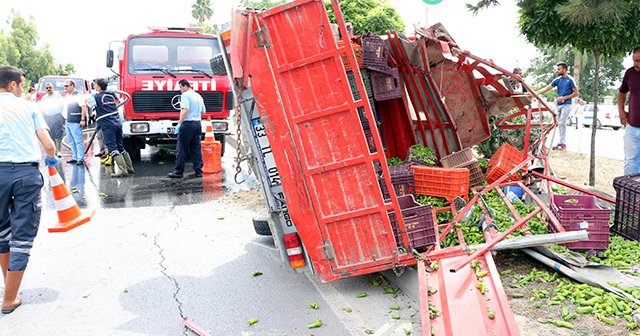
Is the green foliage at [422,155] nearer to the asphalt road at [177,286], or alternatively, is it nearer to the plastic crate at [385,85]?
the plastic crate at [385,85]

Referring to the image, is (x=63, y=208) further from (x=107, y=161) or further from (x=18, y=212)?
(x=107, y=161)

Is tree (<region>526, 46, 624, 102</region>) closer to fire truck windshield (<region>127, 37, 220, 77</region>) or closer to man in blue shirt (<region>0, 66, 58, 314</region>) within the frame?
fire truck windshield (<region>127, 37, 220, 77</region>)

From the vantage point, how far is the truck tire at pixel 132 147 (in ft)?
43.1

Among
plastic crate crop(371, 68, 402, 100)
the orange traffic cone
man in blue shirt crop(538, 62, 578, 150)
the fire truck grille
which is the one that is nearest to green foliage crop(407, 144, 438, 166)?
plastic crate crop(371, 68, 402, 100)

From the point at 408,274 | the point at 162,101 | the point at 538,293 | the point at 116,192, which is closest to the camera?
the point at 538,293

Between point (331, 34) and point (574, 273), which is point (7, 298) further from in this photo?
point (574, 273)

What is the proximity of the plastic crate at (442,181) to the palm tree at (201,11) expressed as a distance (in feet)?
232

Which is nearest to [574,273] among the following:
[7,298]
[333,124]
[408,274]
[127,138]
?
[408,274]

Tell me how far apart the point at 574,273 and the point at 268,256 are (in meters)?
3.29

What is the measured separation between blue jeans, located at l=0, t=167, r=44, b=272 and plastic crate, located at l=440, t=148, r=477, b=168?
5.79 metres

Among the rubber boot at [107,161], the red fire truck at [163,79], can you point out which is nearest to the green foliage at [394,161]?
the red fire truck at [163,79]

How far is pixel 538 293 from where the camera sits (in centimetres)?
448

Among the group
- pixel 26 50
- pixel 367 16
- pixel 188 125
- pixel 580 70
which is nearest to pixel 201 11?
pixel 26 50

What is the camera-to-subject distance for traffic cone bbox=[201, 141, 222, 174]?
38.3 ft
